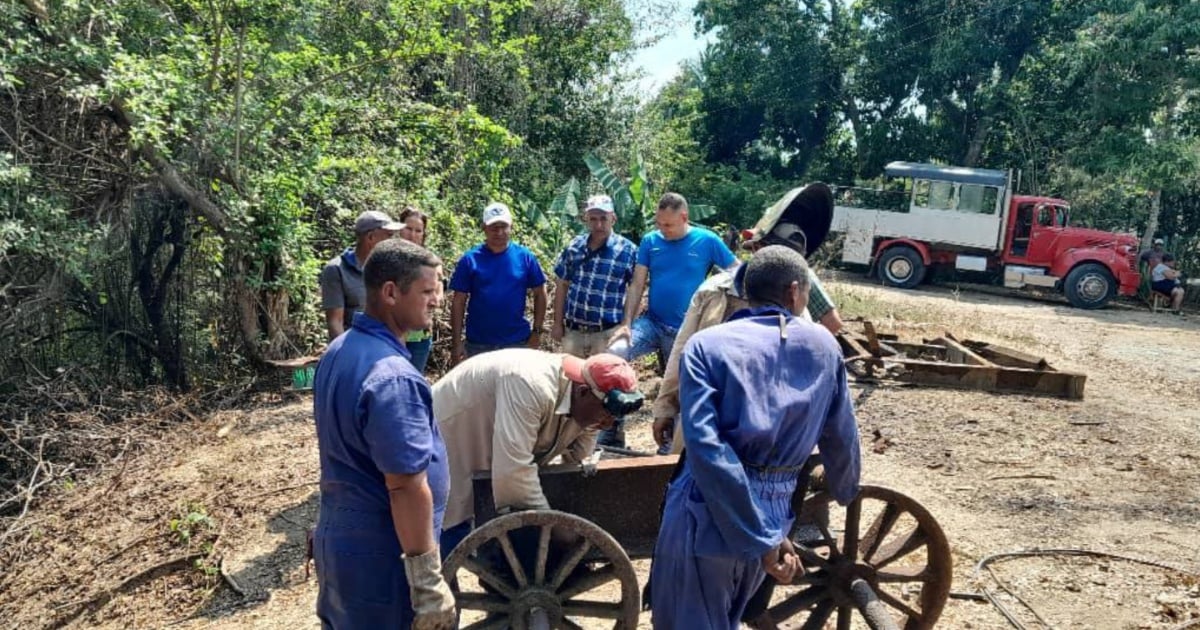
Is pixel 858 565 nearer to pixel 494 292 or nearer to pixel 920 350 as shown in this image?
pixel 494 292

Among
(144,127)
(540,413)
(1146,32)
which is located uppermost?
(1146,32)

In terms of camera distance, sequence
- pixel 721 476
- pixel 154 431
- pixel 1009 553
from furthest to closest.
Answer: pixel 154 431, pixel 1009 553, pixel 721 476

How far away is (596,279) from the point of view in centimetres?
546

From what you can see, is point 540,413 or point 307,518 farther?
point 307,518

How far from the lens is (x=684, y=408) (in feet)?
7.98

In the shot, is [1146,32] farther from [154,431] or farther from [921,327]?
[154,431]

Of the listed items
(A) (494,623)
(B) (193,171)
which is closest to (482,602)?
(A) (494,623)

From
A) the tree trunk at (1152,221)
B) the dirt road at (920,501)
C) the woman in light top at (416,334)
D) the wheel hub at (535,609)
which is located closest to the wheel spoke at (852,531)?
the dirt road at (920,501)

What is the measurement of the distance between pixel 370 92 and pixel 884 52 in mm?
19396

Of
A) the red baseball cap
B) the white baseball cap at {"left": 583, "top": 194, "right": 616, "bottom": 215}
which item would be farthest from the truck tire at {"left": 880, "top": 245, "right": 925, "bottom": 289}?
the red baseball cap

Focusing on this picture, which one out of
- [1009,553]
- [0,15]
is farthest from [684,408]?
[0,15]

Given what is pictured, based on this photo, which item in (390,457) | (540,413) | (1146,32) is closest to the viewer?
(390,457)

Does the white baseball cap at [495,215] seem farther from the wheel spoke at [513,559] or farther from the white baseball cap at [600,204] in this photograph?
the wheel spoke at [513,559]

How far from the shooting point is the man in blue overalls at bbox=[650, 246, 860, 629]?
93.6 inches
